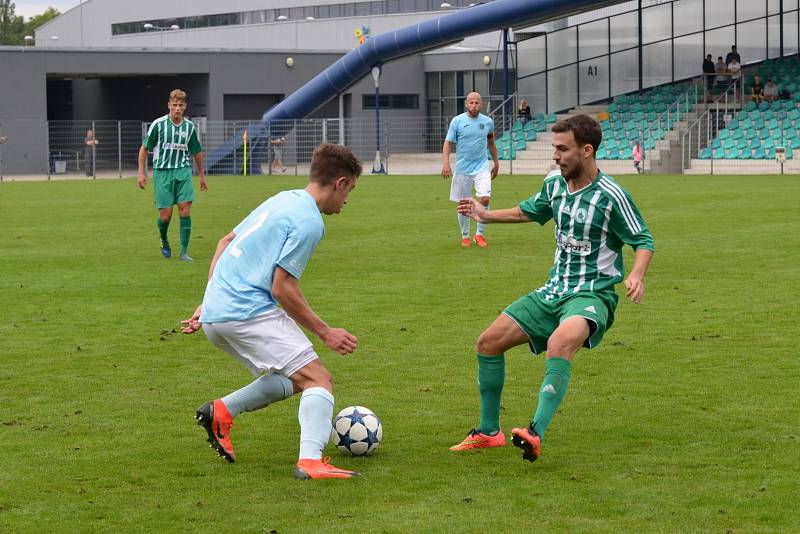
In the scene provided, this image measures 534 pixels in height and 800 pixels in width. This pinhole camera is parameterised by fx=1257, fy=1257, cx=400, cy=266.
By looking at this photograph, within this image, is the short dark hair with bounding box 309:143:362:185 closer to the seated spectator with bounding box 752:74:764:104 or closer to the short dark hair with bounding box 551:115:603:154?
the short dark hair with bounding box 551:115:603:154

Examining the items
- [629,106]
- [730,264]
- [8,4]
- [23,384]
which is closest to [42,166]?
[629,106]

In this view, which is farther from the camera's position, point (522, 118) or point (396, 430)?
point (522, 118)

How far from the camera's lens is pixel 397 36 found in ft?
140

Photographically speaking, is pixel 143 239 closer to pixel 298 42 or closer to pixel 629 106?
pixel 629 106

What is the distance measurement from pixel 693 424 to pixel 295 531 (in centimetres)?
275

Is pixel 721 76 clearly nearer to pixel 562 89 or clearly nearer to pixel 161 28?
pixel 562 89

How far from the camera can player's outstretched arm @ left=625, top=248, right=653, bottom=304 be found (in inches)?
241

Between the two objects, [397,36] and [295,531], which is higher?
[397,36]

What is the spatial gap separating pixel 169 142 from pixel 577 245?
987 centimetres

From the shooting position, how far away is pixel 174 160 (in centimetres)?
1558

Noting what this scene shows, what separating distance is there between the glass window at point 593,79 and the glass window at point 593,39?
281mm

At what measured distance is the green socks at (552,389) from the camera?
19.9ft

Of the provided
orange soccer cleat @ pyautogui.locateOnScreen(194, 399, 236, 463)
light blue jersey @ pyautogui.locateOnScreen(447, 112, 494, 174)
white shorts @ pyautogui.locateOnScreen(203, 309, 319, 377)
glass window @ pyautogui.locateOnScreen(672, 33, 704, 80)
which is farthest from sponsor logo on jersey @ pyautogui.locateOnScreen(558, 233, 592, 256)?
glass window @ pyautogui.locateOnScreen(672, 33, 704, 80)

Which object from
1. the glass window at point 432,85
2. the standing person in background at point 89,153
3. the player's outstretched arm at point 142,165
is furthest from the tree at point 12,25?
the player's outstretched arm at point 142,165
